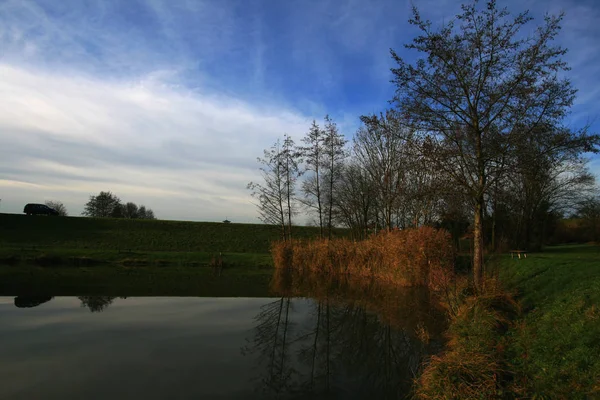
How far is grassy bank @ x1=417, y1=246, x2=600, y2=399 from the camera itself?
564 centimetres

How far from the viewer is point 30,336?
384 inches

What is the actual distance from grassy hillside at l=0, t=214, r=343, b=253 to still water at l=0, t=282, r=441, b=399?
83.4 feet

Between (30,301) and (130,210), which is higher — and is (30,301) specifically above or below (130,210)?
below

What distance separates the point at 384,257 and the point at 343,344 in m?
13.1

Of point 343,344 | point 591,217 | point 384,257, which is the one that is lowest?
point 343,344

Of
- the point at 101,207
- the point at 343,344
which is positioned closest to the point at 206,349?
the point at 343,344

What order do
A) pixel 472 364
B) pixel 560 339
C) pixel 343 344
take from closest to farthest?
pixel 472 364 < pixel 560 339 < pixel 343 344

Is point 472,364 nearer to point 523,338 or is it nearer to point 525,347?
point 525,347

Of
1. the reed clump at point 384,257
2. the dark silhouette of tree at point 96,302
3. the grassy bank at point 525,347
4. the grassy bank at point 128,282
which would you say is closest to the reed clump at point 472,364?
the grassy bank at point 525,347

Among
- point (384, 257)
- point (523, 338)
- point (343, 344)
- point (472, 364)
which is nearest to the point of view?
point (472, 364)

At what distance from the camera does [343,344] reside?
Result: 9.91 meters

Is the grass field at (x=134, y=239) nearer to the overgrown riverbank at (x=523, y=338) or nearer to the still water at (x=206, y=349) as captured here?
the still water at (x=206, y=349)

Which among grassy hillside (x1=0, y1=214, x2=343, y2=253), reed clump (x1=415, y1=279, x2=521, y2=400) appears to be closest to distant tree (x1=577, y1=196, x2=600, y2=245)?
grassy hillside (x1=0, y1=214, x2=343, y2=253)

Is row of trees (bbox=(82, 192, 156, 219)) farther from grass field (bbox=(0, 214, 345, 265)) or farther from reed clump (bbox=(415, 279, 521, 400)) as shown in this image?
reed clump (bbox=(415, 279, 521, 400))
